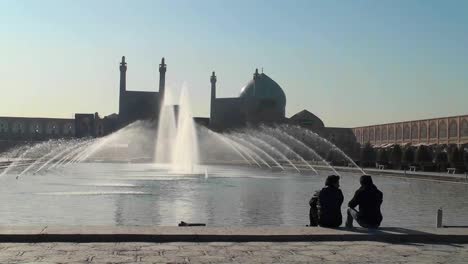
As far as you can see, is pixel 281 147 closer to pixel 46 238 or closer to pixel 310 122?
pixel 310 122

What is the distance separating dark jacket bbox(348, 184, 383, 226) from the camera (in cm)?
734

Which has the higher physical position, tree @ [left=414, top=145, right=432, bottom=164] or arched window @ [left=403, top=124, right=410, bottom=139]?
arched window @ [left=403, top=124, right=410, bottom=139]

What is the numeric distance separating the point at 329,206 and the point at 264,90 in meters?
75.9

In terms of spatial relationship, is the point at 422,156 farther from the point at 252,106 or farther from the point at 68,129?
the point at 68,129

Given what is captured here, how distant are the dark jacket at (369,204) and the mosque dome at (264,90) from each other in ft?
245

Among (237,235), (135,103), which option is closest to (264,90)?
(135,103)

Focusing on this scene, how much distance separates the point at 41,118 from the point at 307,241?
9556 centimetres

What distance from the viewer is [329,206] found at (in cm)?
734

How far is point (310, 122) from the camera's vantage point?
86.2m

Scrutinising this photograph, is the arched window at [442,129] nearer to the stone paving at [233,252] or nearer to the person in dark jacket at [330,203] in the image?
the person in dark jacket at [330,203]

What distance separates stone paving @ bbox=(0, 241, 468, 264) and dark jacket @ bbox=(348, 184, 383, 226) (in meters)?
0.86

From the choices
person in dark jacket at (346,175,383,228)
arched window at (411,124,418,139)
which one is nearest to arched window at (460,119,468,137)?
arched window at (411,124,418,139)

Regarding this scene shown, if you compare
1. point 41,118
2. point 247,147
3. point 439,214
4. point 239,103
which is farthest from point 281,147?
point 41,118

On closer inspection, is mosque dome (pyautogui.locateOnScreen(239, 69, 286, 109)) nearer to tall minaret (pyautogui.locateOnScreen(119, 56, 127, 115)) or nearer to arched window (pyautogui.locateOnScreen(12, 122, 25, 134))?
tall minaret (pyautogui.locateOnScreen(119, 56, 127, 115))
